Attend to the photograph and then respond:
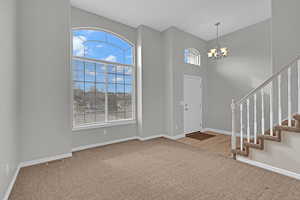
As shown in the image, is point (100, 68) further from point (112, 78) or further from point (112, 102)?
point (112, 102)

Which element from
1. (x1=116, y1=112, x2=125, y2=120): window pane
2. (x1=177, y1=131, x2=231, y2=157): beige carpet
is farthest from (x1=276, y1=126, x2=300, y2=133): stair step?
(x1=116, y1=112, x2=125, y2=120): window pane

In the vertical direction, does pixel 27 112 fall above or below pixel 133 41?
below

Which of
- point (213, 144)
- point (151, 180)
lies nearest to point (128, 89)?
point (151, 180)

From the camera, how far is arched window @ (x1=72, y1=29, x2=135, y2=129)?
135 inches

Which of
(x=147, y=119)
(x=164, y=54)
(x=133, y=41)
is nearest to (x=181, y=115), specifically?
(x=147, y=119)

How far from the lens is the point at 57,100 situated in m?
2.87

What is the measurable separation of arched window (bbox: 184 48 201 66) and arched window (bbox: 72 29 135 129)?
2.00 meters

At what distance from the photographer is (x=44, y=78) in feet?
9.00

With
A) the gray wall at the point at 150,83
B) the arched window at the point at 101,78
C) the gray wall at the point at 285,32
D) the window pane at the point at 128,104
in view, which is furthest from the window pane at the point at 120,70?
the gray wall at the point at 285,32

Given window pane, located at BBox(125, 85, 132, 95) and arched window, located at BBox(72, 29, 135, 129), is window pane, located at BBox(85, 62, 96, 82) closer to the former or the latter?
arched window, located at BBox(72, 29, 135, 129)

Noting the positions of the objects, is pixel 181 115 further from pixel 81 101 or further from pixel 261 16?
pixel 261 16

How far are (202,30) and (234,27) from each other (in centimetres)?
102

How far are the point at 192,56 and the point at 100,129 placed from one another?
420 cm

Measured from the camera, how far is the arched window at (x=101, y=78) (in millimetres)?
3424
